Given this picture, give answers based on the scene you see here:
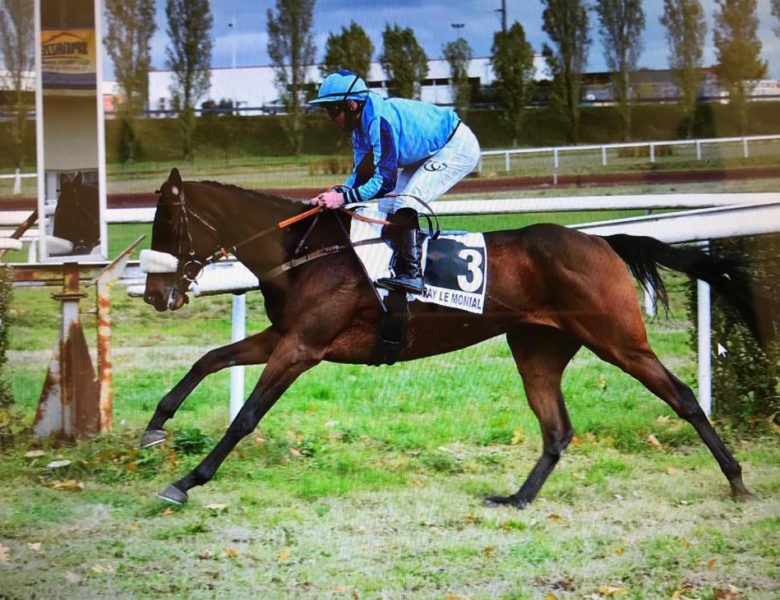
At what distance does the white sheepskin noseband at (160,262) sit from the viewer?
3393 millimetres

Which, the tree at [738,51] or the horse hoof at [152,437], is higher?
the tree at [738,51]

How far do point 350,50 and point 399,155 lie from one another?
0.39 metres

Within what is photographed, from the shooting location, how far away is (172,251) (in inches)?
134

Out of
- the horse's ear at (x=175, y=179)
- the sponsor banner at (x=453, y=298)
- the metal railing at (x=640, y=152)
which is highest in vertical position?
the metal railing at (x=640, y=152)

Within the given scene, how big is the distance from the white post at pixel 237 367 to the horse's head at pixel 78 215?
531 mm

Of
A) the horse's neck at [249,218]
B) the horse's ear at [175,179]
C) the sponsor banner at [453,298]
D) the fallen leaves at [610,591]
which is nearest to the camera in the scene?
the fallen leaves at [610,591]

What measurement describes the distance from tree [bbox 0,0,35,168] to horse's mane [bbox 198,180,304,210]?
710 millimetres

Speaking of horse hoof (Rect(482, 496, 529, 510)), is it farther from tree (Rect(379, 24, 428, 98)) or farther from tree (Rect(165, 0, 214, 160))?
tree (Rect(165, 0, 214, 160))

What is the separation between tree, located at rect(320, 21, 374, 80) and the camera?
3.39m

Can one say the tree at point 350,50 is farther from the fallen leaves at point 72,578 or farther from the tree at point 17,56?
the fallen leaves at point 72,578

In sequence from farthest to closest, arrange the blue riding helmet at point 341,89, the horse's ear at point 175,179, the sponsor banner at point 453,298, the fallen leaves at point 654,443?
1. the fallen leaves at point 654,443
2. the sponsor banner at point 453,298
3. the horse's ear at point 175,179
4. the blue riding helmet at point 341,89

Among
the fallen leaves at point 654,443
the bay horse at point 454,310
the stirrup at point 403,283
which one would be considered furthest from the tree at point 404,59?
the fallen leaves at point 654,443

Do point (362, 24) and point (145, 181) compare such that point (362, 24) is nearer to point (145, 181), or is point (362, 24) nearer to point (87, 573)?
point (145, 181)

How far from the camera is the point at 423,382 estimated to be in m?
3.66
